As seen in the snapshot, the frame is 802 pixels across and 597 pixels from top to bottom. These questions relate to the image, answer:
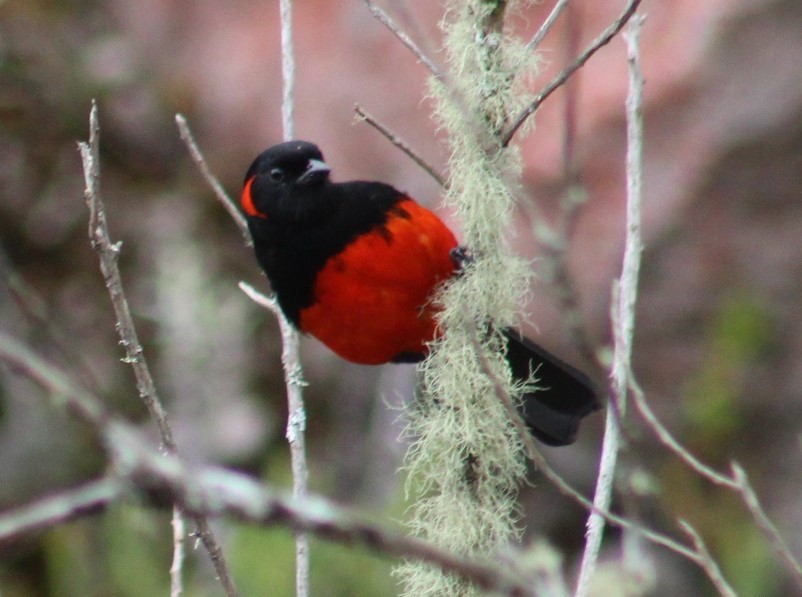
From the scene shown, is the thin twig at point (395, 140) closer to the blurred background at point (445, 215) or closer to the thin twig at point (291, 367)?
the thin twig at point (291, 367)

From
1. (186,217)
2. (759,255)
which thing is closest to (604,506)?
(759,255)

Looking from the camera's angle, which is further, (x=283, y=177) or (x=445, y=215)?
(x=445, y=215)

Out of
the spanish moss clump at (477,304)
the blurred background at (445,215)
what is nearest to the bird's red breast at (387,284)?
the spanish moss clump at (477,304)

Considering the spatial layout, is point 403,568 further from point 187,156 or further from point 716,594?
point 187,156

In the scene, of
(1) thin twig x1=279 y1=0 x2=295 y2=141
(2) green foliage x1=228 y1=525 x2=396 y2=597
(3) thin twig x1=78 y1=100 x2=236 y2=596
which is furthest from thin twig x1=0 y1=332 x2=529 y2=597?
(2) green foliage x1=228 y1=525 x2=396 y2=597

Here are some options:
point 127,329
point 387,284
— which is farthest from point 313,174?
point 127,329

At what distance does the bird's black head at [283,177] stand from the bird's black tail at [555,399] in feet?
2.37

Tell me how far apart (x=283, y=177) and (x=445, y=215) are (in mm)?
1588

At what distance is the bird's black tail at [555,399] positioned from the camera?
3.28m

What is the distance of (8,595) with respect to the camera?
517 centimetres

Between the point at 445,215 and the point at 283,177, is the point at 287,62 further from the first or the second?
the point at 445,215

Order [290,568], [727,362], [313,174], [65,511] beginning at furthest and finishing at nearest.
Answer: [727,362] → [290,568] → [313,174] → [65,511]

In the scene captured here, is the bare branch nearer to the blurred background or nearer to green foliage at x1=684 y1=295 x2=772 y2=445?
the blurred background

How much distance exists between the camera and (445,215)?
15.7 feet
